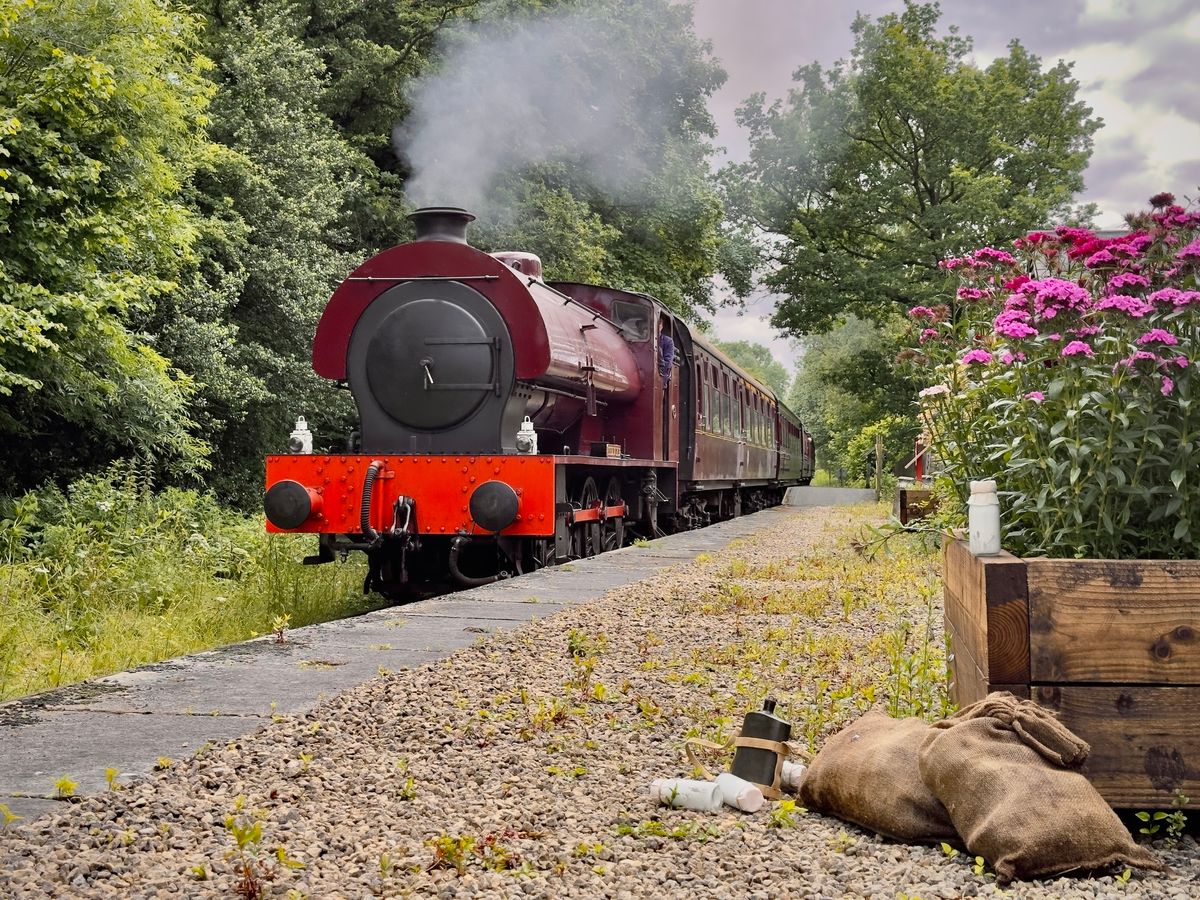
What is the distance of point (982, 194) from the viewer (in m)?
21.2

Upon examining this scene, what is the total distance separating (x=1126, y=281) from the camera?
3.11m

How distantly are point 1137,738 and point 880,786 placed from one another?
0.67 m

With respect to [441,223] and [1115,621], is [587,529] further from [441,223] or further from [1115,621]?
[1115,621]

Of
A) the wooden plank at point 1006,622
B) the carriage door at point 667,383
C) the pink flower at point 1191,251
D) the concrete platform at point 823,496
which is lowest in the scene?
the wooden plank at point 1006,622

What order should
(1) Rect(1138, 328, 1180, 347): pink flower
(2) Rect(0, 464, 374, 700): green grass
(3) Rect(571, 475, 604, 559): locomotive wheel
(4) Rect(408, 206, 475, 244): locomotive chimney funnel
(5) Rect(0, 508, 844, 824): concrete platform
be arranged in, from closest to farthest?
(1) Rect(1138, 328, 1180, 347): pink flower < (5) Rect(0, 508, 844, 824): concrete platform < (2) Rect(0, 464, 374, 700): green grass < (4) Rect(408, 206, 475, 244): locomotive chimney funnel < (3) Rect(571, 475, 604, 559): locomotive wheel

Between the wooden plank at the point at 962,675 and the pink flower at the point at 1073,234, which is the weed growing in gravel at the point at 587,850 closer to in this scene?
the wooden plank at the point at 962,675

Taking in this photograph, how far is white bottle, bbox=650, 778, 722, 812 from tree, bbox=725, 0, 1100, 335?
64.8 feet

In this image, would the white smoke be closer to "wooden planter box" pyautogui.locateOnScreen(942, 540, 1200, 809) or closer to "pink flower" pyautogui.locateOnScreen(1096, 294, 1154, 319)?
"pink flower" pyautogui.locateOnScreen(1096, 294, 1154, 319)

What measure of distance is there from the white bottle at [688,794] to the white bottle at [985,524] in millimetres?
1011

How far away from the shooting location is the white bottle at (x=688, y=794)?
2.91m

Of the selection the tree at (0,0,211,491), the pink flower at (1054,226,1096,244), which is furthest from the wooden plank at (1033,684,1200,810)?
the tree at (0,0,211,491)

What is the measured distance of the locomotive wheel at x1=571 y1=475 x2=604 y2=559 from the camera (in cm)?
976

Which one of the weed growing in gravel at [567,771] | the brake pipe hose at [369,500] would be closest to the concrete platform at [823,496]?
the brake pipe hose at [369,500]

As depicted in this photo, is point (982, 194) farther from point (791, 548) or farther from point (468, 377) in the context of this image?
point (468, 377)
